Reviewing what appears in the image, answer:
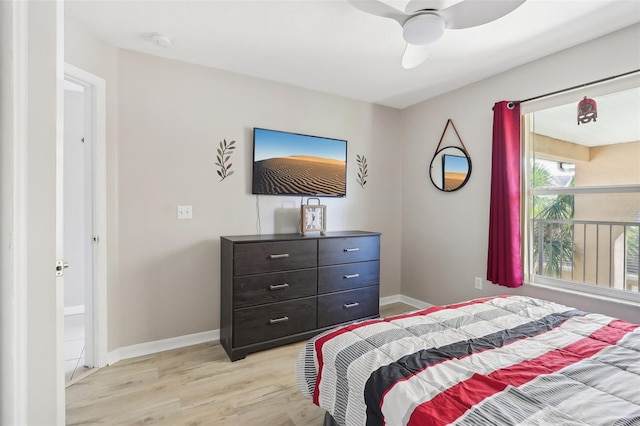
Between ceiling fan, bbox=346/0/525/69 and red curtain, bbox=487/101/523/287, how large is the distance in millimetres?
1395

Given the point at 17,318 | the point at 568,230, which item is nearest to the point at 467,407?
the point at 17,318

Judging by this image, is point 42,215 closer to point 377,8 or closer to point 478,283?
point 377,8

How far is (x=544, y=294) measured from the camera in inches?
101

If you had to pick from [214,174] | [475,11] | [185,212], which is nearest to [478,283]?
[475,11]

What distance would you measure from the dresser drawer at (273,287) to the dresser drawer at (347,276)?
0.31 feet

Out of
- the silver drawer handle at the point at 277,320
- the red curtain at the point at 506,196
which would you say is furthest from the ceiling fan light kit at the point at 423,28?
the silver drawer handle at the point at 277,320

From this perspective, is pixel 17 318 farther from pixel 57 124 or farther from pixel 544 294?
pixel 544 294

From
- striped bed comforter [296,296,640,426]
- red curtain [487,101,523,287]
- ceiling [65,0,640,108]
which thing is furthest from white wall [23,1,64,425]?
red curtain [487,101,523,287]

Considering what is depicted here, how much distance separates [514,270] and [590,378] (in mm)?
1666

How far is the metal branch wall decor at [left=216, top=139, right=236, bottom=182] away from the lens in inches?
111

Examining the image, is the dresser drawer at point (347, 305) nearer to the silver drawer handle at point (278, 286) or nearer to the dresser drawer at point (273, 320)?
the dresser drawer at point (273, 320)

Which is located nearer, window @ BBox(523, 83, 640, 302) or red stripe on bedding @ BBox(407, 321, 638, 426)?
red stripe on bedding @ BBox(407, 321, 638, 426)

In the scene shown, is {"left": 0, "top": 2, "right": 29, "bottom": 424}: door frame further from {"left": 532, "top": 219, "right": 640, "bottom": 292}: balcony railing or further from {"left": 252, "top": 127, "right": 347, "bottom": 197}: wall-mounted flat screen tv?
{"left": 532, "top": 219, "right": 640, "bottom": 292}: balcony railing

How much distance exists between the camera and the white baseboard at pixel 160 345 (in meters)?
2.41
